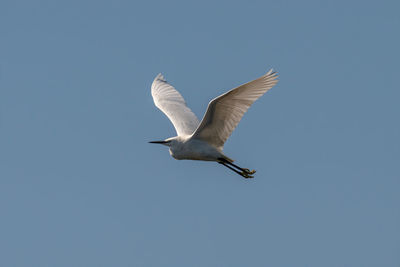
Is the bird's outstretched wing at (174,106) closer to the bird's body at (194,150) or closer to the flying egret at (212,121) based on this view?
the flying egret at (212,121)

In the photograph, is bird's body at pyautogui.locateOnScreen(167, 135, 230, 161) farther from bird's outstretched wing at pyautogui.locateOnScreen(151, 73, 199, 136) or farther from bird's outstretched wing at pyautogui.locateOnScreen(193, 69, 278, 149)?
bird's outstretched wing at pyautogui.locateOnScreen(151, 73, 199, 136)

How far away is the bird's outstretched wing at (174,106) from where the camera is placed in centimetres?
1844

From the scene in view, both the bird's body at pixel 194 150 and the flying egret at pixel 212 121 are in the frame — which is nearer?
the flying egret at pixel 212 121

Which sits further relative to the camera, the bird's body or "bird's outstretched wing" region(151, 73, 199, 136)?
"bird's outstretched wing" region(151, 73, 199, 136)

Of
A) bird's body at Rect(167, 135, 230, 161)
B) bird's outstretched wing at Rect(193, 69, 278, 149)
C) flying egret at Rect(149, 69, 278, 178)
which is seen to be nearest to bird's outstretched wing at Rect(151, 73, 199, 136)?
flying egret at Rect(149, 69, 278, 178)

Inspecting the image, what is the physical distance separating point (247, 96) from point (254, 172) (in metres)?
3.73

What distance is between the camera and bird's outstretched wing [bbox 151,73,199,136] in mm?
18438

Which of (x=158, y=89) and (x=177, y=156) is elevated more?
(x=158, y=89)

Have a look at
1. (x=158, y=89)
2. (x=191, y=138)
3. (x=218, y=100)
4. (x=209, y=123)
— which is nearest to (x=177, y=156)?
(x=191, y=138)

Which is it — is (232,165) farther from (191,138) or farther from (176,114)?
(176,114)

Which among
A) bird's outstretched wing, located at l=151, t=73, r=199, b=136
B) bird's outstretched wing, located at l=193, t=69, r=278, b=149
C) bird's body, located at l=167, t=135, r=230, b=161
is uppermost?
bird's outstretched wing, located at l=151, t=73, r=199, b=136

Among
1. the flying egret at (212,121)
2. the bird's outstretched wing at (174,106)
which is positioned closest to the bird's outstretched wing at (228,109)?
the flying egret at (212,121)

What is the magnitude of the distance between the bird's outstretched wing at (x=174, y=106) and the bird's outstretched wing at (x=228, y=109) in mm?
2278

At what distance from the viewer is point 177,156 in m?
16.6
